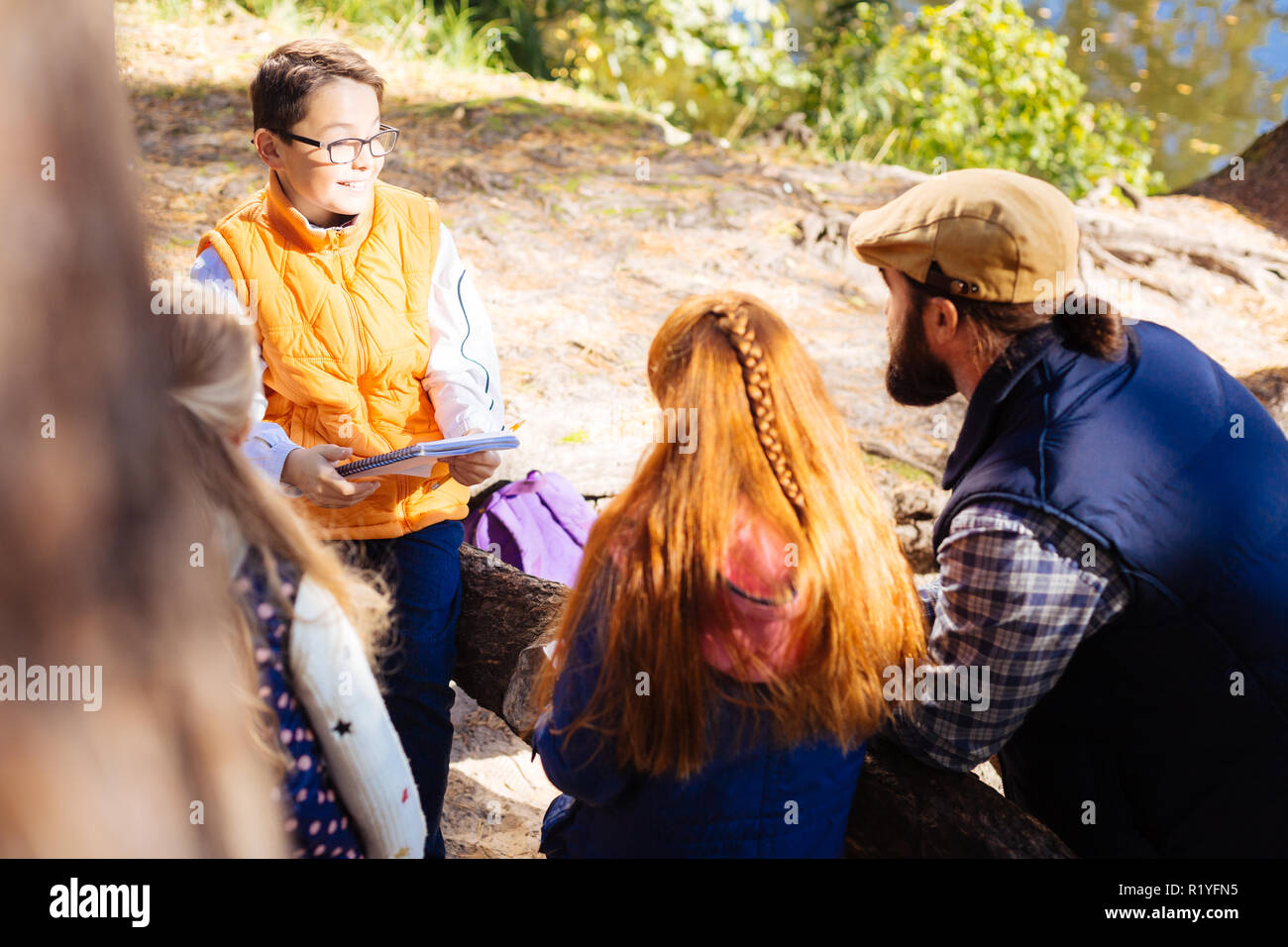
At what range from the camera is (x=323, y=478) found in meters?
2.23

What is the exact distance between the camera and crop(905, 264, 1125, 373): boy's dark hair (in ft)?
6.26

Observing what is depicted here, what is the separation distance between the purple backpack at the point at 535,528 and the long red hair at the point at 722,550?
59.7 inches

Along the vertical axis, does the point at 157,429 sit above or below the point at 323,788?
above

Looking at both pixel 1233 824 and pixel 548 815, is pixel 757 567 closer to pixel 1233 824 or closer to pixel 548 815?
pixel 548 815

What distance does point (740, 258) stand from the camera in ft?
19.1

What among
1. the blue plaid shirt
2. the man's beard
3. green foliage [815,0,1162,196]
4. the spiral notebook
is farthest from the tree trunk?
the spiral notebook

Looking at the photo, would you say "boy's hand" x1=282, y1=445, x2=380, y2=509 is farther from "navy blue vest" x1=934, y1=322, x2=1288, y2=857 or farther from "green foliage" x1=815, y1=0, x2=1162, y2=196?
"green foliage" x1=815, y1=0, x2=1162, y2=196

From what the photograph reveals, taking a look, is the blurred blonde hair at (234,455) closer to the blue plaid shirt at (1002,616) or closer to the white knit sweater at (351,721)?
the white knit sweater at (351,721)

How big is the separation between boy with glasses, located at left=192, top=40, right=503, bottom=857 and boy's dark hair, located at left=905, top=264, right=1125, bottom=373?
3.70 feet

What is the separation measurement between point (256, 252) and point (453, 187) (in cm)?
390

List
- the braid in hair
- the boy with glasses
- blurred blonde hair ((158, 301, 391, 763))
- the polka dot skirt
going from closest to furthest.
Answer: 1. blurred blonde hair ((158, 301, 391, 763))
2. the polka dot skirt
3. the braid in hair
4. the boy with glasses

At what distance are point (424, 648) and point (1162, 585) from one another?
1505 mm

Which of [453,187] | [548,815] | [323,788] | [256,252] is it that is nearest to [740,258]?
[453,187]
